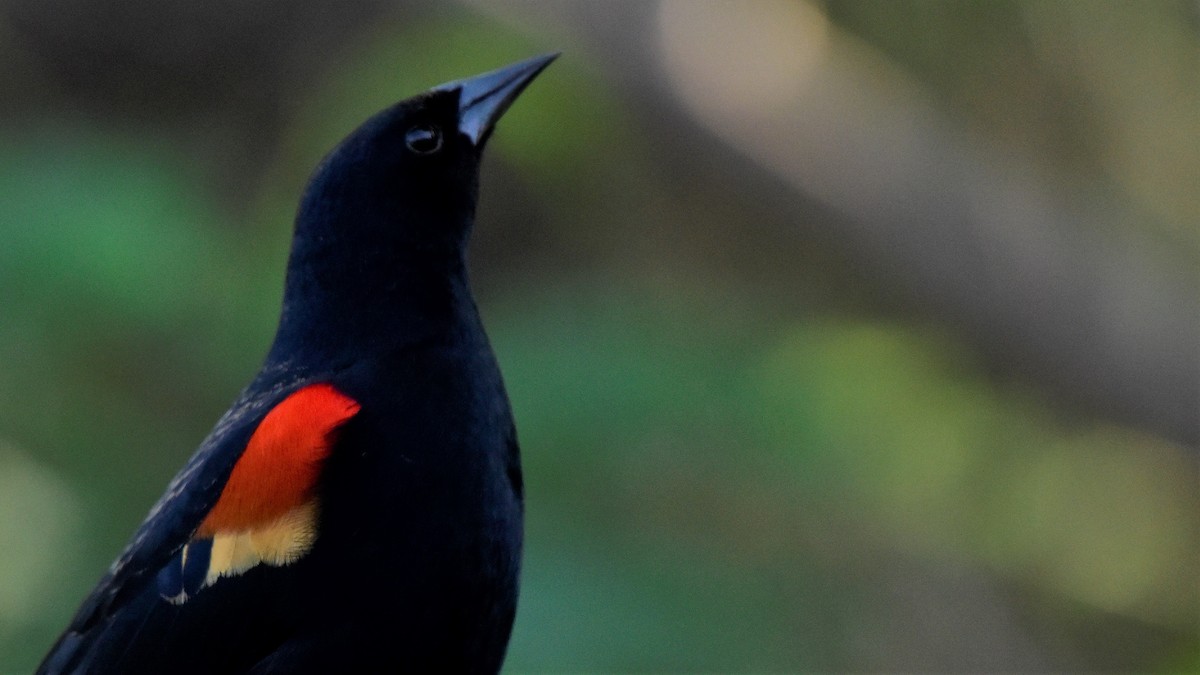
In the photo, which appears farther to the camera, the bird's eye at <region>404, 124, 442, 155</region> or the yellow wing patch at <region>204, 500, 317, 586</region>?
the bird's eye at <region>404, 124, 442, 155</region>

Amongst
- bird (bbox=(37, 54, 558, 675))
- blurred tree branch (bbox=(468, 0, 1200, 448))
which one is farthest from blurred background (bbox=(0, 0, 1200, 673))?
bird (bbox=(37, 54, 558, 675))

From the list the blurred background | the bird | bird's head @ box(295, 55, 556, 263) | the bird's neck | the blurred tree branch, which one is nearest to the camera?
the bird

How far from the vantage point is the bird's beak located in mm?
1771

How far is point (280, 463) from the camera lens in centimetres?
148

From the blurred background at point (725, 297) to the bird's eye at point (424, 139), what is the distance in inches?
29.8

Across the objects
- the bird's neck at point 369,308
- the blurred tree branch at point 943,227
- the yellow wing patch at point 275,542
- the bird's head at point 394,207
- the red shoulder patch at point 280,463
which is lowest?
the yellow wing patch at point 275,542

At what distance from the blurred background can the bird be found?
680 mm

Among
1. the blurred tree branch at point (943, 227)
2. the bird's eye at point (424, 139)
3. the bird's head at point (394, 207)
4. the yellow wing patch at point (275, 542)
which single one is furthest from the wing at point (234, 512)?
the blurred tree branch at point (943, 227)

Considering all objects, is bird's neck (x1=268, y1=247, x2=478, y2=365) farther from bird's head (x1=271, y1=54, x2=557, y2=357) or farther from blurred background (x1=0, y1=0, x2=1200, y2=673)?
blurred background (x1=0, y1=0, x2=1200, y2=673)

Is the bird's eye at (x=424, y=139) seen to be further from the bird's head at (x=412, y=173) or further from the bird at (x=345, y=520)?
the bird at (x=345, y=520)

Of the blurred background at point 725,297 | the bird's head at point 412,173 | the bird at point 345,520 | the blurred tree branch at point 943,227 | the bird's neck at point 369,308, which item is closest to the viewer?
the bird at point 345,520

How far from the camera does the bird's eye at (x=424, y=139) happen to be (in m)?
1.75

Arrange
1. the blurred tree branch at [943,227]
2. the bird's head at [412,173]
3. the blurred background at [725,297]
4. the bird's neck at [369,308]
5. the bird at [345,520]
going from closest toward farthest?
the bird at [345,520] → the bird's neck at [369,308] → the bird's head at [412,173] → the blurred background at [725,297] → the blurred tree branch at [943,227]

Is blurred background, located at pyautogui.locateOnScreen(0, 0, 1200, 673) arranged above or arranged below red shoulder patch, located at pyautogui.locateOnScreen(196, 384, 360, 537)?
above
